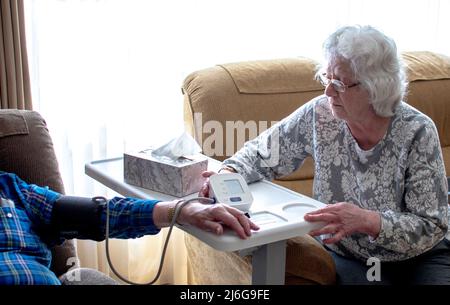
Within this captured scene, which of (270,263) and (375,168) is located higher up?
(375,168)

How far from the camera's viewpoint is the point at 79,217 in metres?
1.62

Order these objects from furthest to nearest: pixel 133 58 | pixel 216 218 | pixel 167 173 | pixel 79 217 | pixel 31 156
A: pixel 133 58 < pixel 31 156 < pixel 167 173 < pixel 79 217 < pixel 216 218

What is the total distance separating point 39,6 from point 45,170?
0.79m

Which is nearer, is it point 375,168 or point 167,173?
point 167,173

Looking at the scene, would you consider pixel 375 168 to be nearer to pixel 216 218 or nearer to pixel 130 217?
pixel 216 218

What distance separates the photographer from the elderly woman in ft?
5.66

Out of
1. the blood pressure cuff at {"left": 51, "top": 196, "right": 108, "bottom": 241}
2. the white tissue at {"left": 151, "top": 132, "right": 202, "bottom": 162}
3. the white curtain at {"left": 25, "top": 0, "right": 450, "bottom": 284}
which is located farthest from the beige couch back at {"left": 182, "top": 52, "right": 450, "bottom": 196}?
the blood pressure cuff at {"left": 51, "top": 196, "right": 108, "bottom": 241}

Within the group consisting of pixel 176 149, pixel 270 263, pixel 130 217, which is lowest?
pixel 270 263

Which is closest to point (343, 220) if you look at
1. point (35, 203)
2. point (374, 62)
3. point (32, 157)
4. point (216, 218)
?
point (216, 218)

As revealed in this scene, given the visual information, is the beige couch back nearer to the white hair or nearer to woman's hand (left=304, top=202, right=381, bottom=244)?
the white hair

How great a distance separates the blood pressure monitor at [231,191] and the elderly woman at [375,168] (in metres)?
0.20

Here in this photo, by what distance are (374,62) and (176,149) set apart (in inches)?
23.7

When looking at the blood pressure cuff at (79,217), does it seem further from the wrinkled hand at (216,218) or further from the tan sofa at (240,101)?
the tan sofa at (240,101)

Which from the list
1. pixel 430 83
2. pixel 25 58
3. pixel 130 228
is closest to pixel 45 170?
pixel 130 228
